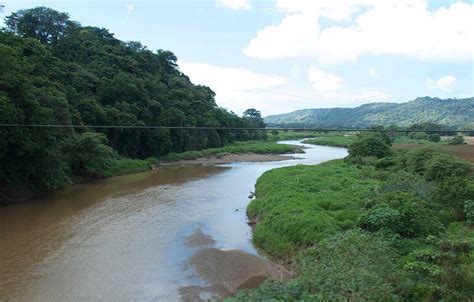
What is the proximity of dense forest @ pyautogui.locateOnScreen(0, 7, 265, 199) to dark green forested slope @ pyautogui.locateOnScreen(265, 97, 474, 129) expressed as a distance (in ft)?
171

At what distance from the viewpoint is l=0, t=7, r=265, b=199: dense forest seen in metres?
A: 24.4

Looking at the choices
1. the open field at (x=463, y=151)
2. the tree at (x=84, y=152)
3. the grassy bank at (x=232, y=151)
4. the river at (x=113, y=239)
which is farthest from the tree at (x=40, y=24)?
the open field at (x=463, y=151)

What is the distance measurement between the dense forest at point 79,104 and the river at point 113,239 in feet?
8.11

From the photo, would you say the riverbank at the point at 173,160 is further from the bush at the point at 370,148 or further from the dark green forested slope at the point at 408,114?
the dark green forested slope at the point at 408,114

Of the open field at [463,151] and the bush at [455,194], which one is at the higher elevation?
the bush at [455,194]

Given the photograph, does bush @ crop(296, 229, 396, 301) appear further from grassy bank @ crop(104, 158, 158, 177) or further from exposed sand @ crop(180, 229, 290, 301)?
grassy bank @ crop(104, 158, 158, 177)

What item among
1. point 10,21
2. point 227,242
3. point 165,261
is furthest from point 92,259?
point 10,21

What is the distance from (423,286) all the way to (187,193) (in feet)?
73.0

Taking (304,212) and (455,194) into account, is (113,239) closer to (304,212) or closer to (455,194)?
(304,212)

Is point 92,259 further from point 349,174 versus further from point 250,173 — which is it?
point 250,173

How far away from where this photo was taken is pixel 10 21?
55688 millimetres

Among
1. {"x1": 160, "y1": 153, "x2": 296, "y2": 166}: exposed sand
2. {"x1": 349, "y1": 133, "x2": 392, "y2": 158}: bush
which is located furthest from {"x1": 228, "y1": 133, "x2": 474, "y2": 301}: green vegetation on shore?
{"x1": 160, "y1": 153, "x2": 296, "y2": 166}: exposed sand

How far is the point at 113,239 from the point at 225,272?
6.21m

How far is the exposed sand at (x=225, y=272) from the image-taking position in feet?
42.7
